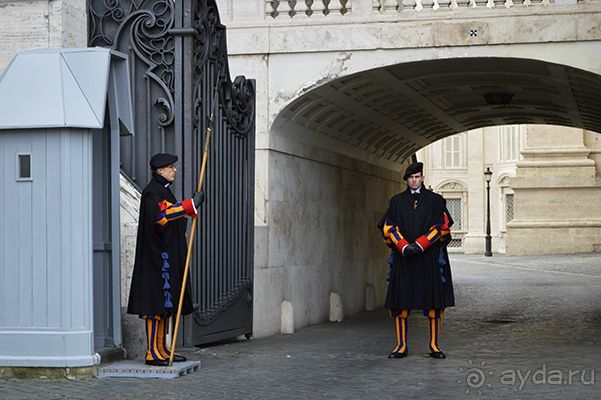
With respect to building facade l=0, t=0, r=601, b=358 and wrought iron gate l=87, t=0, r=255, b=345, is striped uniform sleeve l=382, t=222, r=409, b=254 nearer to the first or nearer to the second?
wrought iron gate l=87, t=0, r=255, b=345

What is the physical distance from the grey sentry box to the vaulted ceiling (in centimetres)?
510

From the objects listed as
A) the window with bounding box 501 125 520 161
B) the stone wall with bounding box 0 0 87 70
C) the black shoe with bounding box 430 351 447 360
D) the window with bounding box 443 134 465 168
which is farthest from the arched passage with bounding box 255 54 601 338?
the window with bounding box 443 134 465 168

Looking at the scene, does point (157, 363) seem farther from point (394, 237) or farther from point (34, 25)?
point (34, 25)

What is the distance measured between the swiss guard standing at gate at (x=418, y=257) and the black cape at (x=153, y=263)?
2.45m

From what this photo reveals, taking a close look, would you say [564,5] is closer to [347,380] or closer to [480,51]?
[480,51]

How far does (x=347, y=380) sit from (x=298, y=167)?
6.25 meters

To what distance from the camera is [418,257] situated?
36.8 feet

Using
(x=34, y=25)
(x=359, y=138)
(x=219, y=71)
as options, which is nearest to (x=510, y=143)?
(x=359, y=138)

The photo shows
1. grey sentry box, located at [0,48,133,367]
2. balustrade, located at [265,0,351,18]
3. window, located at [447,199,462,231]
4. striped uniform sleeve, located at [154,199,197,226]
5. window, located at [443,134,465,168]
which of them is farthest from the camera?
window, located at [443,134,465,168]

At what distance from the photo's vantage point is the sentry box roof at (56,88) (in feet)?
30.6

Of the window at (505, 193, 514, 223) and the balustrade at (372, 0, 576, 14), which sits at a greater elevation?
the balustrade at (372, 0, 576, 14)

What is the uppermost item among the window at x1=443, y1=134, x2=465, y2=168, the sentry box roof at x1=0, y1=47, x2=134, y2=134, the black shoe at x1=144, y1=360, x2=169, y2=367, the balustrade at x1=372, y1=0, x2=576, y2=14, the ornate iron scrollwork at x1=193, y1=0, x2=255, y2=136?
the window at x1=443, y1=134, x2=465, y2=168

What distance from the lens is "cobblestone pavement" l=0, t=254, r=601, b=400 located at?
8.67 meters

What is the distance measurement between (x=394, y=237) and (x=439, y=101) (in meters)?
7.09
